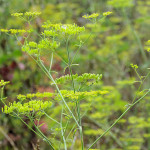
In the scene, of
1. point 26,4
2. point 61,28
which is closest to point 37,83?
point 26,4

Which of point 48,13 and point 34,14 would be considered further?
point 48,13

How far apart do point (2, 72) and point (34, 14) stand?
78.6 inches

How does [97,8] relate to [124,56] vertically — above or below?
above

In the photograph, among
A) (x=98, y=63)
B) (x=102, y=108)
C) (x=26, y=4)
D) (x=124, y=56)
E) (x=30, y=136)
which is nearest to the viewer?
(x=102, y=108)

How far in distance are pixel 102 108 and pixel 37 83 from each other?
85cm

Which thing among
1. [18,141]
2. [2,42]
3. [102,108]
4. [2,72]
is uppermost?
[2,42]

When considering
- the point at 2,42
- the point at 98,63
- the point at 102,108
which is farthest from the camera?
the point at 98,63

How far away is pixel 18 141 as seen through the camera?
2822mm

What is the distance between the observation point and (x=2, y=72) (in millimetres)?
2832

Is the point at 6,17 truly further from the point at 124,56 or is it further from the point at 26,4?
the point at 124,56

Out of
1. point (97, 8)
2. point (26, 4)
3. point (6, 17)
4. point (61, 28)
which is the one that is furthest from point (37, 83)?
point (61, 28)

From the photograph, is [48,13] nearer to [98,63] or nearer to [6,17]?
[6,17]

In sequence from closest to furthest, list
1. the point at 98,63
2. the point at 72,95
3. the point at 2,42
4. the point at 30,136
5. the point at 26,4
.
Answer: the point at 72,95 < the point at 30,136 < the point at 2,42 < the point at 26,4 < the point at 98,63

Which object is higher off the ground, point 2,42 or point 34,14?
point 34,14
